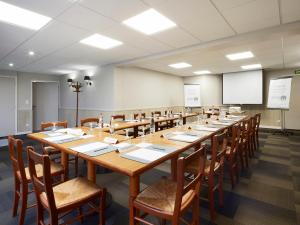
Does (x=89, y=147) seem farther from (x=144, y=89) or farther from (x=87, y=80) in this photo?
(x=144, y=89)

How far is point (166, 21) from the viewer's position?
2.77 m

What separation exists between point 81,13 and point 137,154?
2.15 metres

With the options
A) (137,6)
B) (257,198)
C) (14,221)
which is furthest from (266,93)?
(14,221)

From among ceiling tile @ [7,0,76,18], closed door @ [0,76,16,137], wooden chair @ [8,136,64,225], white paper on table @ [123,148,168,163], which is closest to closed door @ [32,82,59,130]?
closed door @ [0,76,16,137]

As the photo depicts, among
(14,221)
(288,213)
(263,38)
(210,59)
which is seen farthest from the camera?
(210,59)

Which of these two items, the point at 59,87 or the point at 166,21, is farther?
the point at 59,87

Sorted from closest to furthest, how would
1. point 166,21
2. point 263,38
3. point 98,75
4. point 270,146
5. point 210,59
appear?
point 166,21
point 263,38
point 270,146
point 210,59
point 98,75

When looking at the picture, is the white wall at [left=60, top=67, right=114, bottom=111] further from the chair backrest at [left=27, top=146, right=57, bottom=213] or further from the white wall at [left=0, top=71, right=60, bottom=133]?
the chair backrest at [left=27, top=146, right=57, bottom=213]

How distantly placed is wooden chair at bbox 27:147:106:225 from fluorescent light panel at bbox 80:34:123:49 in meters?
2.70

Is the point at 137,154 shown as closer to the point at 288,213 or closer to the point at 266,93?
the point at 288,213

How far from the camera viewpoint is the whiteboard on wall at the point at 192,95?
8.59 meters

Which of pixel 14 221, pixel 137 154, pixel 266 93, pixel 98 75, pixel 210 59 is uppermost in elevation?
pixel 210 59

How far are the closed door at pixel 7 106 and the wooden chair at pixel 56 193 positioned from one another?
653 cm

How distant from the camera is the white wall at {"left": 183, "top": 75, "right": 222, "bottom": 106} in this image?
27.5ft
